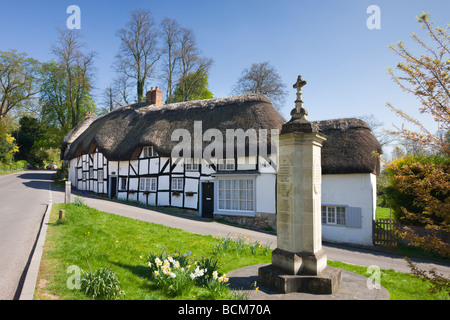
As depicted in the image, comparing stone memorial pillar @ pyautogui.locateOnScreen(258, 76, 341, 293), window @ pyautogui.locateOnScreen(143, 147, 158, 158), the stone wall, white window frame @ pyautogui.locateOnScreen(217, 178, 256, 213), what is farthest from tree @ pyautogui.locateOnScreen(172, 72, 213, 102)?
stone memorial pillar @ pyautogui.locateOnScreen(258, 76, 341, 293)

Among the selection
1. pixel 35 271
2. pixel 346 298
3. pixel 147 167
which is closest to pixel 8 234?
pixel 35 271

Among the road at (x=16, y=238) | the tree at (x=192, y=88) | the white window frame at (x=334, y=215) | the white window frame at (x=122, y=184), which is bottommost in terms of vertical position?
the white window frame at (x=334, y=215)

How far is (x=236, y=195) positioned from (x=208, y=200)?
5.97 ft

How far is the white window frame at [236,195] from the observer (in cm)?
1422

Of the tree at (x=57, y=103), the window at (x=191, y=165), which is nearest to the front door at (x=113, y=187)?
the window at (x=191, y=165)

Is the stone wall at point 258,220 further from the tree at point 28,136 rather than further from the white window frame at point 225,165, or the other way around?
the tree at point 28,136

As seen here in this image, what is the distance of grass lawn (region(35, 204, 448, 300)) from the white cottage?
539 centimetres

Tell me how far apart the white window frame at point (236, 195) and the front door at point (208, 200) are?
0.54 m

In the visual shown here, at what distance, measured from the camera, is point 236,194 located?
14.6 m

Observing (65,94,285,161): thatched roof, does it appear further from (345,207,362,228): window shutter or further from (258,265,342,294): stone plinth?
(258,265,342,294): stone plinth

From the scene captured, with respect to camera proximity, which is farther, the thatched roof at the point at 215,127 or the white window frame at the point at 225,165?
the white window frame at the point at 225,165

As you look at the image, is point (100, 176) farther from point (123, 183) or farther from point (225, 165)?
point (225, 165)

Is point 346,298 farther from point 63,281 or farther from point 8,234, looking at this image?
point 8,234
